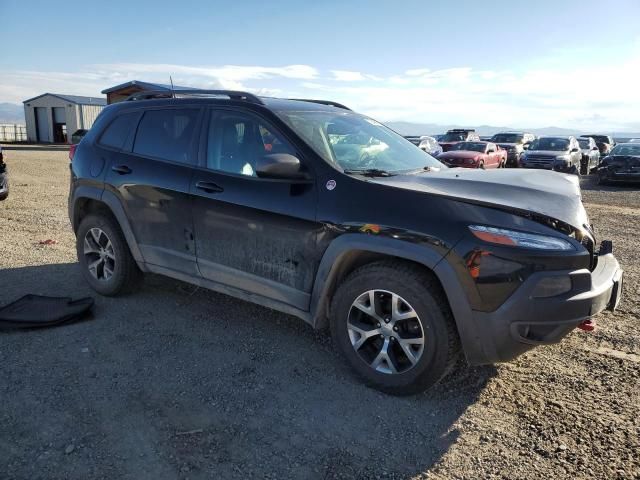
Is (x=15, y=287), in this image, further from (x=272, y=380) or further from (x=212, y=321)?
(x=272, y=380)

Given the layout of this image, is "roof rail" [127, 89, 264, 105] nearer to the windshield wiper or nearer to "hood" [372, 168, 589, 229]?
the windshield wiper

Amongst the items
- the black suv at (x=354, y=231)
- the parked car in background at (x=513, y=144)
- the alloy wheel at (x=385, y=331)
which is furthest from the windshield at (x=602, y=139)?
the alloy wheel at (x=385, y=331)

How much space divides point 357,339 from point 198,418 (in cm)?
108

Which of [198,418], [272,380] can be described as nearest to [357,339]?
[272,380]

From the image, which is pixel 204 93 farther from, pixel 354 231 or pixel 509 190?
pixel 509 190

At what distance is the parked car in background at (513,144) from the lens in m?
25.6

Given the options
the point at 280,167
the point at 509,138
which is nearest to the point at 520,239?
the point at 280,167

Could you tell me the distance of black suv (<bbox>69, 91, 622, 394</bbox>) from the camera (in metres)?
2.83

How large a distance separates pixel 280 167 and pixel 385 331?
48.7 inches

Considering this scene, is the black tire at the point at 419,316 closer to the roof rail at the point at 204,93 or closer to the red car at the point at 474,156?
the roof rail at the point at 204,93

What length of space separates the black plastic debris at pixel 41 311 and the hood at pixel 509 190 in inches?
110

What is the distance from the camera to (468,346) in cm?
295

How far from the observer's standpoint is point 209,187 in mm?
3826

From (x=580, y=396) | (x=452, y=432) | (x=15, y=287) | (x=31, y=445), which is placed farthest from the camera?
(x=15, y=287)
